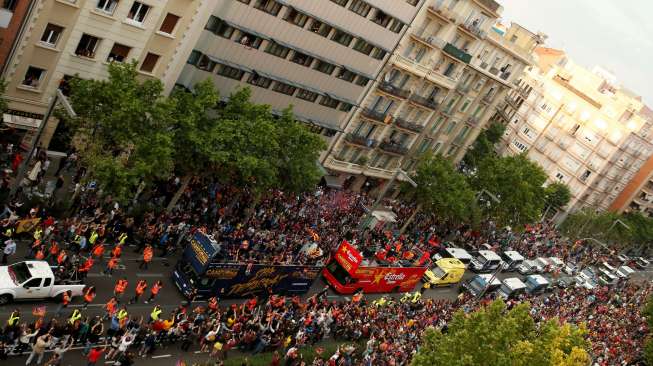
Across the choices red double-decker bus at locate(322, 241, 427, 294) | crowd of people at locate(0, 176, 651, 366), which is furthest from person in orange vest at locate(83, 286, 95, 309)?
red double-decker bus at locate(322, 241, 427, 294)

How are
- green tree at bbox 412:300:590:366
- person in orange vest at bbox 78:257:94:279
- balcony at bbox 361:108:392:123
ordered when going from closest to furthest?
1. green tree at bbox 412:300:590:366
2. person in orange vest at bbox 78:257:94:279
3. balcony at bbox 361:108:392:123

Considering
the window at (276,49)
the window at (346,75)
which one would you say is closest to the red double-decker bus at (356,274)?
the window at (276,49)

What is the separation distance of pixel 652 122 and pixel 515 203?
55148mm

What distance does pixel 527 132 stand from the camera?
354ft

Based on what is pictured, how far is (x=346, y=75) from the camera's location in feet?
189

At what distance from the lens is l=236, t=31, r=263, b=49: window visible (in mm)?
47000

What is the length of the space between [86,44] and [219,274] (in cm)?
1687

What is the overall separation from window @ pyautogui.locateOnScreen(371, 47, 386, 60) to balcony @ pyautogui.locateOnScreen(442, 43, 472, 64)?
8409 mm

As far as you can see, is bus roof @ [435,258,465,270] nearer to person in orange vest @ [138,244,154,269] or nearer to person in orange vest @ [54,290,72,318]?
person in orange vest @ [138,244,154,269]

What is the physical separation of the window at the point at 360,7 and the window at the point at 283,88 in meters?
8.28

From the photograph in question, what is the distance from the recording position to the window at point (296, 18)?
4895cm

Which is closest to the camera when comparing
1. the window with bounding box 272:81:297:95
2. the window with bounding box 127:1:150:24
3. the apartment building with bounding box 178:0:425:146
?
the window with bounding box 127:1:150:24

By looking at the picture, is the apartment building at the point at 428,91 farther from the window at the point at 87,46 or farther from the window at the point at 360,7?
the window at the point at 87,46

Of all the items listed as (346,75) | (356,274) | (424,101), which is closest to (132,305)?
(356,274)
